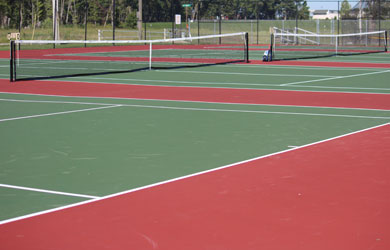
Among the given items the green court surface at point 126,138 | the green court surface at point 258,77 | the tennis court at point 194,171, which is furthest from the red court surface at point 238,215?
the green court surface at point 258,77

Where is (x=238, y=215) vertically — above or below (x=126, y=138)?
below

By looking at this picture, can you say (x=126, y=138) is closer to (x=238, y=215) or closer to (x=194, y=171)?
(x=194, y=171)

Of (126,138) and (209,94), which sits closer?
(126,138)

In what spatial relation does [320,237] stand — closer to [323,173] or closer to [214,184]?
[214,184]

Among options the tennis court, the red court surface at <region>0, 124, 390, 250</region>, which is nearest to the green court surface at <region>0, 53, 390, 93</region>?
the tennis court

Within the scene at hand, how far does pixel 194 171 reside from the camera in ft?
24.2

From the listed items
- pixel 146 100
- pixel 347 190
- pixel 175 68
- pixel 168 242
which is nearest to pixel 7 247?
pixel 168 242

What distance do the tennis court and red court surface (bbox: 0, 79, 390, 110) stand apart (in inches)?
4.2

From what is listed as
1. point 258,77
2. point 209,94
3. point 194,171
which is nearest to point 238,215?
point 194,171

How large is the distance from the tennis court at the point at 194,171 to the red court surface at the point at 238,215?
0.04 feet

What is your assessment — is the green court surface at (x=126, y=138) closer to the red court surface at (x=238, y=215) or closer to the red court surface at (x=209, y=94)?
the red court surface at (x=238, y=215)

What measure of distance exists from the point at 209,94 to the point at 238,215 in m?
10.3

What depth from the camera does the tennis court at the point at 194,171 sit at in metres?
5.18

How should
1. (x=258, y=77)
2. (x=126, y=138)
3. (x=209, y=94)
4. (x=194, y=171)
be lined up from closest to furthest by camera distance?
(x=194, y=171)
(x=126, y=138)
(x=209, y=94)
(x=258, y=77)
